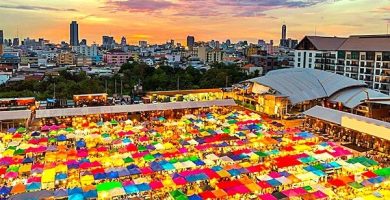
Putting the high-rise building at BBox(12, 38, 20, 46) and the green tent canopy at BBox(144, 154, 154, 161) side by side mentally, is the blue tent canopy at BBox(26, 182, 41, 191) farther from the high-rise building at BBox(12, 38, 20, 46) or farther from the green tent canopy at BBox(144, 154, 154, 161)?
the high-rise building at BBox(12, 38, 20, 46)

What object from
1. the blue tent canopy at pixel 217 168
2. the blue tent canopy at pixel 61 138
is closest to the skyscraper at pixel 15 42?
the blue tent canopy at pixel 61 138

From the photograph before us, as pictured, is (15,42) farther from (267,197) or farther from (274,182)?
(267,197)

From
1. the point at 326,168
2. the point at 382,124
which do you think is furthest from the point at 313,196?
the point at 382,124

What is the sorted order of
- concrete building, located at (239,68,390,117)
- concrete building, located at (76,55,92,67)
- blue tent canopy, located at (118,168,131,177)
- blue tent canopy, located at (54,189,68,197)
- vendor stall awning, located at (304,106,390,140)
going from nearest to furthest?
1. blue tent canopy, located at (54,189,68,197)
2. blue tent canopy, located at (118,168,131,177)
3. vendor stall awning, located at (304,106,390,140)
4. concrete building, located at (239,68,390,117)
5. concrete building, located at (76,55,92,67)

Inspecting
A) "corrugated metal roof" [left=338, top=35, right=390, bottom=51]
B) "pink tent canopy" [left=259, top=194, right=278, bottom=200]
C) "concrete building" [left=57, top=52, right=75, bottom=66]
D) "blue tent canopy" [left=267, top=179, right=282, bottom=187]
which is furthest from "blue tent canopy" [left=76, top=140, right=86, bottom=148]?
"concrete building" [left=57, top=52, right=75, bottom=66]

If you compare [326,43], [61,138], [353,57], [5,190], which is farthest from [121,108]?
[326,43]
